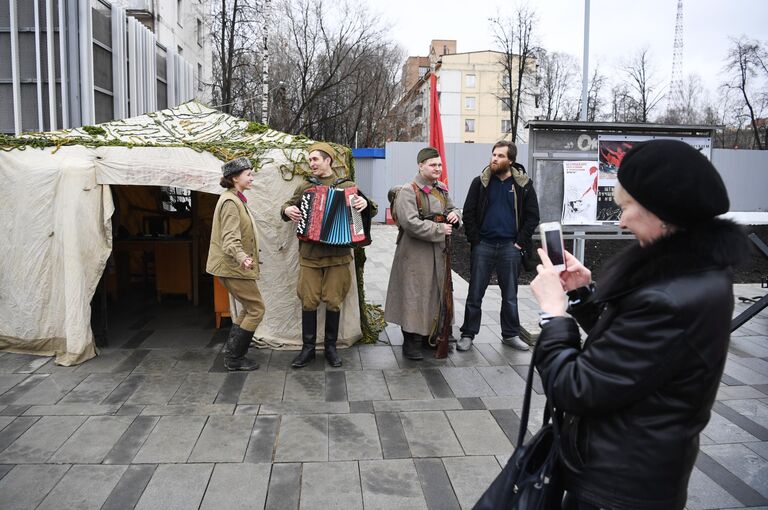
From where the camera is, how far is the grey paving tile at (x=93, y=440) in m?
3.79

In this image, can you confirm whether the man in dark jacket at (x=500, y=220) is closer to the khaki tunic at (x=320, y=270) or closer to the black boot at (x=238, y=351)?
the khaki tunic at (x=320, y=270)

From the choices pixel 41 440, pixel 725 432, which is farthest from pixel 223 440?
pixel 725 432

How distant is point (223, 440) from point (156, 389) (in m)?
1.31

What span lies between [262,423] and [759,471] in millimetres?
3320

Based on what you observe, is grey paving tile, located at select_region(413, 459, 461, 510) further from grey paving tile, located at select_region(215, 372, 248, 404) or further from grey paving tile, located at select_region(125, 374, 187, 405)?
grey paving tile, located at select_region(125, 374, 187, 405)

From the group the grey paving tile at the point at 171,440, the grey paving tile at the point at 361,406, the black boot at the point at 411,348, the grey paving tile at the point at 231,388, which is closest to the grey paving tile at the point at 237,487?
the grey paving tile at the point at 171,440

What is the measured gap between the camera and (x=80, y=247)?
5.68 meters

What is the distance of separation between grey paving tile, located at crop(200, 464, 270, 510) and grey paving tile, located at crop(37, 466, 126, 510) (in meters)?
0.58

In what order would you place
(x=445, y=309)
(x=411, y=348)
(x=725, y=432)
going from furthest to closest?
(x=411, y=348), (x=445, y=309), (x=725, y=432)

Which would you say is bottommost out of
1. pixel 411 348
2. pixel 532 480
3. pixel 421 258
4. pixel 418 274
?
pixel 411 348

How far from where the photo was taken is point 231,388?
201 inches

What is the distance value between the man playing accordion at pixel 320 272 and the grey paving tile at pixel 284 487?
1959 millimetres

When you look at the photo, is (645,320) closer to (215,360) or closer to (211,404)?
(211,404)

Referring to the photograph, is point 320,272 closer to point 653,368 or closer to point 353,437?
point 353,437
